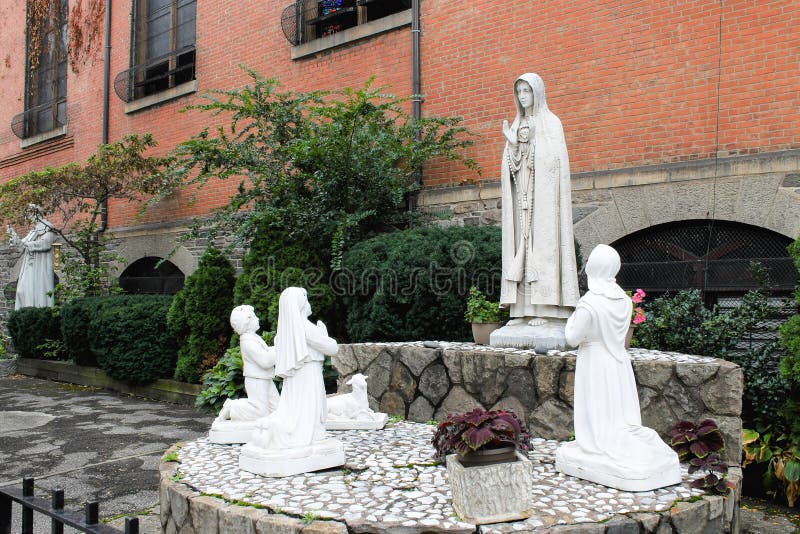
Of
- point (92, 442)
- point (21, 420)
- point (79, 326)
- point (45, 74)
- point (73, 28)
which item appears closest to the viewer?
point (92, 442)

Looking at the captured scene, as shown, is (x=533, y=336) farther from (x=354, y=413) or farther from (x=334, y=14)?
(x=334, y=14)

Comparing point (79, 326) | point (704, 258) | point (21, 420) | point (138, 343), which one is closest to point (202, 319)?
point (138, 343)

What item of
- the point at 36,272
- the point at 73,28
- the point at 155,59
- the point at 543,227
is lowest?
the point at 36,272

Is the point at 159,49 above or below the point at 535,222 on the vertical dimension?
above

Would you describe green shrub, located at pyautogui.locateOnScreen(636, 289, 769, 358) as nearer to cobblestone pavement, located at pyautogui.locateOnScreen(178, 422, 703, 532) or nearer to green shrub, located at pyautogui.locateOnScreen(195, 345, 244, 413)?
cobblestone pavement, located at pyautogui.locateOnScreen(178, 422, 703, 532)

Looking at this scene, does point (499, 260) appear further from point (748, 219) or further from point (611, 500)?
point (611, 500)

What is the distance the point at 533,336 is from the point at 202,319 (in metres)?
5.53

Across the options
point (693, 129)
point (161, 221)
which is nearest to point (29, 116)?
point (161, 221)

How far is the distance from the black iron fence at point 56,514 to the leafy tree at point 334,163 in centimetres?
593

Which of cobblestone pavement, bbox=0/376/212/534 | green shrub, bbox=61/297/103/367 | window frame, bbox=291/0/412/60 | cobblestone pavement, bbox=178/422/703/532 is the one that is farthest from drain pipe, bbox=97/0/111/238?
cobblestone pavement, bbox=178/422/703/532

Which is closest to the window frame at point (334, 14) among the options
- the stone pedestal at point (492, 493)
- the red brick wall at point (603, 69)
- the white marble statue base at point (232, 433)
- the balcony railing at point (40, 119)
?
the red brick wall at point (603, 69)

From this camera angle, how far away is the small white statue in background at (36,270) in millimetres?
14320

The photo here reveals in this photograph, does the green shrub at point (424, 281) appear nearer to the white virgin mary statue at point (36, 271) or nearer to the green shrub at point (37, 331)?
the green shrub at point (37, 331)

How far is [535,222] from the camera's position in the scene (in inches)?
238
